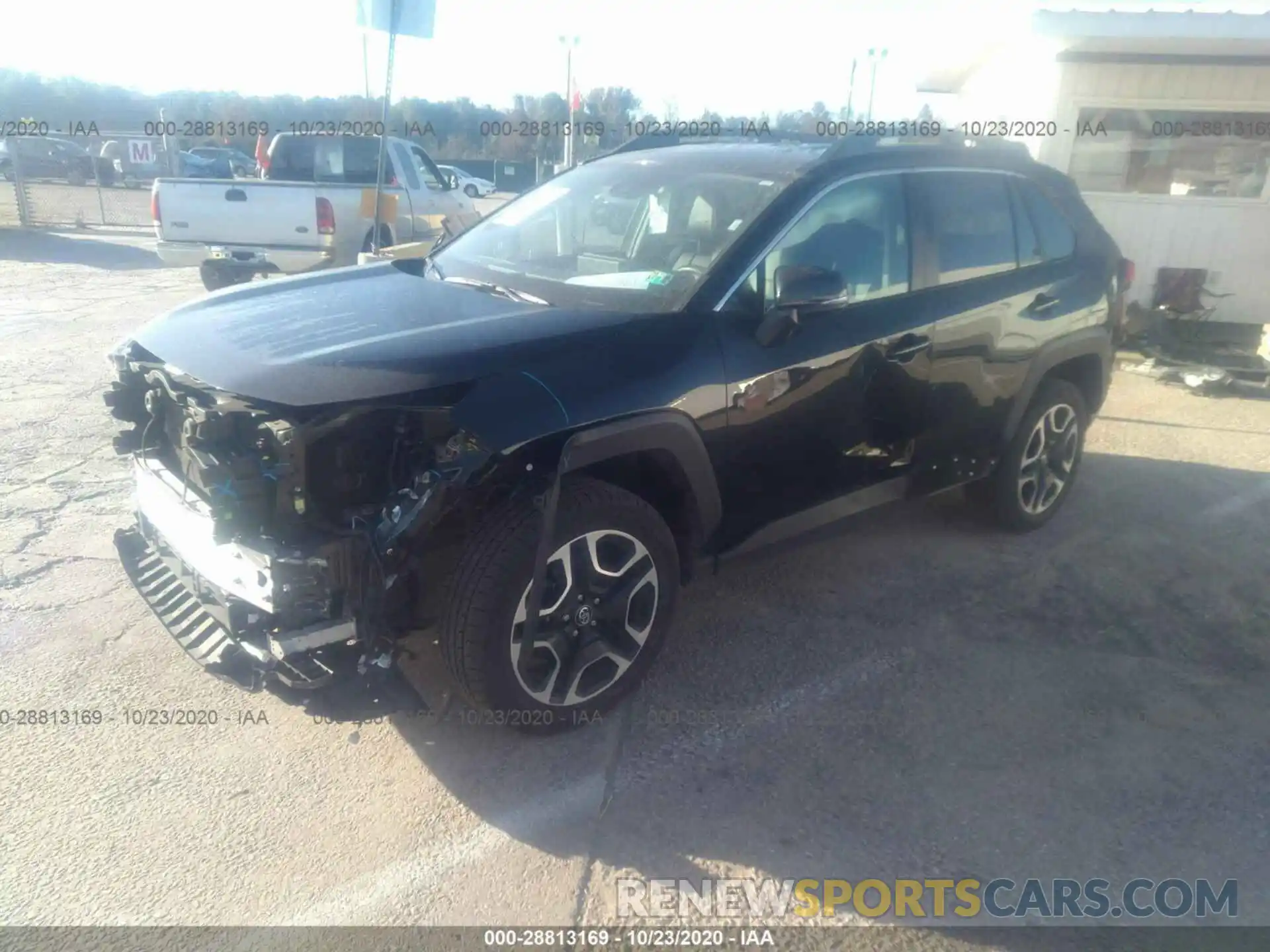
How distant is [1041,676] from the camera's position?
12.3 ft

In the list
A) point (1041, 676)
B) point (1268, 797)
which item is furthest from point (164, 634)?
point (1268, 797)

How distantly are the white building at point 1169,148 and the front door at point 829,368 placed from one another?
6.38 metres

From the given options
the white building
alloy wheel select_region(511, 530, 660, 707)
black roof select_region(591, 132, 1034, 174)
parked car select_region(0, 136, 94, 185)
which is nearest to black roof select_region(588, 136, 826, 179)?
black roof select_region(591, 132, 1034, 174)

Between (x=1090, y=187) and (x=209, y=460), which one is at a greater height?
(x=1090, y=187)

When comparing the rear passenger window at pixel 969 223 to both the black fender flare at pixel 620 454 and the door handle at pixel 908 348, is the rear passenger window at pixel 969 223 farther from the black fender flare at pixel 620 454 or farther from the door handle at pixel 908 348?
the black fender flare at pixel 620 454

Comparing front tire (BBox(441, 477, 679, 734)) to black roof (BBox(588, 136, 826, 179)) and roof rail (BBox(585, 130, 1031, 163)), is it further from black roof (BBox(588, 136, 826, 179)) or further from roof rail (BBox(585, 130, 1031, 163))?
roof rail (BBox(585, 130, 1031, 163))

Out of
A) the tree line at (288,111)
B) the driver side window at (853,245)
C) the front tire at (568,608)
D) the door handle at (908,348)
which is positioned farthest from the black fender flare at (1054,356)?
the tree line at (288,111)

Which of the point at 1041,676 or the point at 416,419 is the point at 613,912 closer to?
the point at 416,419

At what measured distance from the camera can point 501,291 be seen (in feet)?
12.1

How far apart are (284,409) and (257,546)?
41 centimetres

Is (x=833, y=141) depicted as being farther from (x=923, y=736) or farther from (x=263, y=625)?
(x=263, y=625)

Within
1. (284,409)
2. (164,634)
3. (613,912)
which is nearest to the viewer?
(613,912)

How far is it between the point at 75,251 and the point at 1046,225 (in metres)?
16.7

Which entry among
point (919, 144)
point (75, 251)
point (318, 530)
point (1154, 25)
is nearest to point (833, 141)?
point (919, 144)
